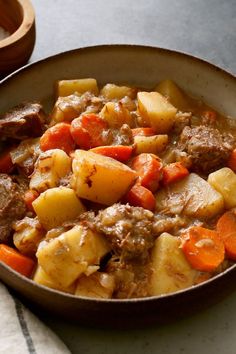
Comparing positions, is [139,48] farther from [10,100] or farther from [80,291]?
[80,291]

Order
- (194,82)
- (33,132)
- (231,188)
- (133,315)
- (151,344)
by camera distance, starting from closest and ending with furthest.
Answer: (133,315), (151,344), (231,188), (33,132), (194,82)

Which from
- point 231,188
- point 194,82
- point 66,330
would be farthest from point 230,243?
point 194,82

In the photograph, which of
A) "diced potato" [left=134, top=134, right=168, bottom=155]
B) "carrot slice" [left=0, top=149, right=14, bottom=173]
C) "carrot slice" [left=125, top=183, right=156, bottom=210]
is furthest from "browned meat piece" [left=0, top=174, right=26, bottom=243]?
"diced potato" [left=134, top=134, right=168, bottom=155]

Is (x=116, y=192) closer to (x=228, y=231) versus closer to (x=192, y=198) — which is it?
(x=192, y=198)

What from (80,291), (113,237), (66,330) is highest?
(113,237)

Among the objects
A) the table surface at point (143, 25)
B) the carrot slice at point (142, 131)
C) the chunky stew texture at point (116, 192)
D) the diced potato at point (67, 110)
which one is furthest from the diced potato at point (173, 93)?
the table surface at point (143, 25)

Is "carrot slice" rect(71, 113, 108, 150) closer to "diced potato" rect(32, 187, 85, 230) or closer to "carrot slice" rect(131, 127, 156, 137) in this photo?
"carrot slice" rect(131, 127, 156, 137)
